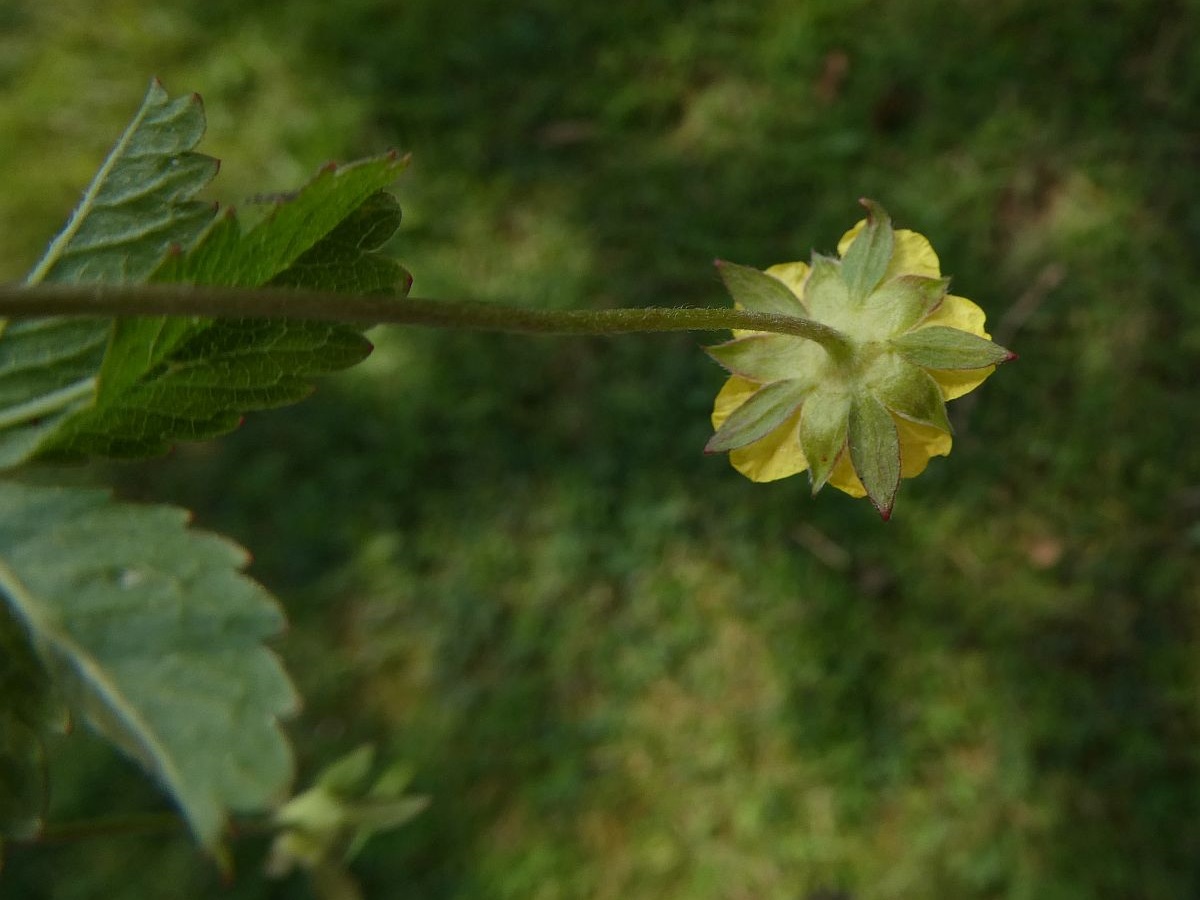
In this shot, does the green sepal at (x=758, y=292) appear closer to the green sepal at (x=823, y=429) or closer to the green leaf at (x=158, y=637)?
the green sepal at (x=823, y=429)

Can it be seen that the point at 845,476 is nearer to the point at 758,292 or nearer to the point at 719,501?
the point at 758,292

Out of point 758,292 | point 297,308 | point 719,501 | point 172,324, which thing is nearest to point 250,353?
point 172,324

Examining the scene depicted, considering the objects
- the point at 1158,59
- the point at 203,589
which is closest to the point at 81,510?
the point at 203,589

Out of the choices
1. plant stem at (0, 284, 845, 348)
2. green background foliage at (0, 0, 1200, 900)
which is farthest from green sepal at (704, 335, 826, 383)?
green background foliage at (0, 0, 1200, 900)

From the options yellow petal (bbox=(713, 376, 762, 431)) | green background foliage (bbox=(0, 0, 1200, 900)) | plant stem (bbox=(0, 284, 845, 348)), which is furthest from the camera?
green background foliage (bbox=(0, 0, 1200, 900))

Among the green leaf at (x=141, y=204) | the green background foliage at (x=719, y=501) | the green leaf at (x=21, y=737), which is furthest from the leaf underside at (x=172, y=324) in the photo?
the green background foliage at (x=719, y=501)

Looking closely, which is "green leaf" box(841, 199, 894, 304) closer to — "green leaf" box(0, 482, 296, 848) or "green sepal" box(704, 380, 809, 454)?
"green sepal" box(704, 380, 809, 454)
